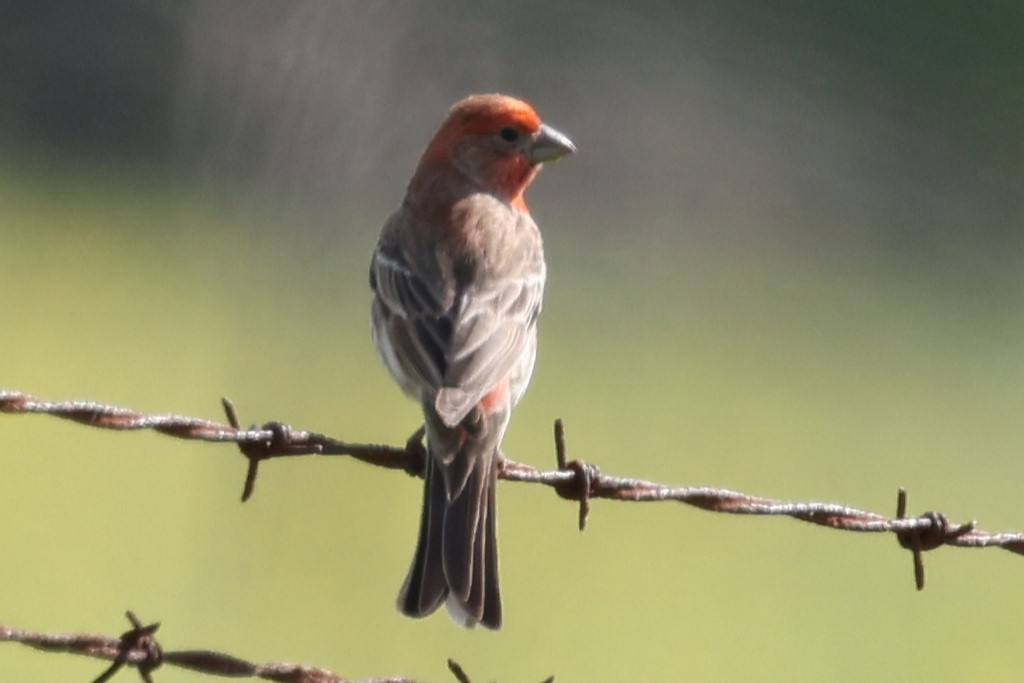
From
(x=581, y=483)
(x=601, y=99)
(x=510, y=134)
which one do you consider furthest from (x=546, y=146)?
(x=601, y=99)

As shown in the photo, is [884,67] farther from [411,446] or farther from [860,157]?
[411,446]

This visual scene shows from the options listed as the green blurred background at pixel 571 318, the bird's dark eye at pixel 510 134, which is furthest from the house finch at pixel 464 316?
the green blurred background at pixel 571 318

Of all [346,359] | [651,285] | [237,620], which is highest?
[651,285]

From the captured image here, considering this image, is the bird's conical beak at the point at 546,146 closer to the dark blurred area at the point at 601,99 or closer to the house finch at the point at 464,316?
the house finch at the point at 464,316

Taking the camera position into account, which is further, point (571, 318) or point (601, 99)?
point (601, 99)

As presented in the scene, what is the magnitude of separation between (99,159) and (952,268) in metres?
6.85

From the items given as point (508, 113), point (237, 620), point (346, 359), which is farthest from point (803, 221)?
point (508, 113)

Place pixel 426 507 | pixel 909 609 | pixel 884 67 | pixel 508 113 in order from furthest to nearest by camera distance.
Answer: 1. pixel 884 67
2. pixel 909 609
3. pixel 508 113
4. pixel 426 507

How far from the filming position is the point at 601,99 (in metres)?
18.1

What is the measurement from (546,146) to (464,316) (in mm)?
1445

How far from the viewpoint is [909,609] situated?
12.1 m

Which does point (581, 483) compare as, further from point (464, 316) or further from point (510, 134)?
point (510, 134)

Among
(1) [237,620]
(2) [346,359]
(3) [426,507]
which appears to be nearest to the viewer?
(3) [426,507]

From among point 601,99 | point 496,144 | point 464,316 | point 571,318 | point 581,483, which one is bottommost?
point 581,483
